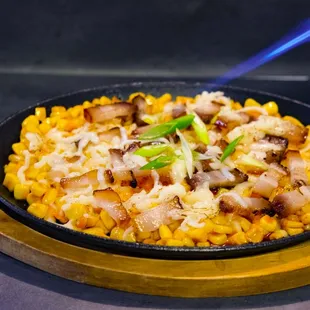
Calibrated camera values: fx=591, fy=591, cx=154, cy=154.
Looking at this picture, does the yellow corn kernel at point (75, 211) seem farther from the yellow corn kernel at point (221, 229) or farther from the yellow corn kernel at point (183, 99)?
the yellow corn kernel at point (183, 99)

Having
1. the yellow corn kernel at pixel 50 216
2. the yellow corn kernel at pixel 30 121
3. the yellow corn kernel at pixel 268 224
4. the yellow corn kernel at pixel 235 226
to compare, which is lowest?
the yellow corn kernel at pixel 50 216

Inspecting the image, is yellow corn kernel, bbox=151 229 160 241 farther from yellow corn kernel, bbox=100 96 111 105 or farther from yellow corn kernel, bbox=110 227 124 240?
yellow corn kernel, bbox=100 96 111 105

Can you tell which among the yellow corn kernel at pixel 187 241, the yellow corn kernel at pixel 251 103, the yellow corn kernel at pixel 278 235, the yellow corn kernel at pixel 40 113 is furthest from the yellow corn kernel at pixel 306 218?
the yellow corn kernel at pixel 40 113

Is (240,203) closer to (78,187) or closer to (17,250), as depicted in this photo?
(78,187)

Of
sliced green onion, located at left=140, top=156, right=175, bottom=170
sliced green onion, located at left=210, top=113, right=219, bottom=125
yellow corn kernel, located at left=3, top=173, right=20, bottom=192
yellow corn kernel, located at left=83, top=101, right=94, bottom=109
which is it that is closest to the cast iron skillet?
yellow corn kernel, located at left=3, top=173, right=20, bottom=192

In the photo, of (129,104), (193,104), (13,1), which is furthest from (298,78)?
(13,1)

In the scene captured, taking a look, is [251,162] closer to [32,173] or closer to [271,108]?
[271,108]

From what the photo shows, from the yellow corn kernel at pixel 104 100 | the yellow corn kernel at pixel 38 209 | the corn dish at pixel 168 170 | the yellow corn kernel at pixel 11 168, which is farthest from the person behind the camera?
the yellow corn kernel at pixel 104 100

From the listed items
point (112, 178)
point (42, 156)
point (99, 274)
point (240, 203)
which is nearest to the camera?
point (99, 274)
